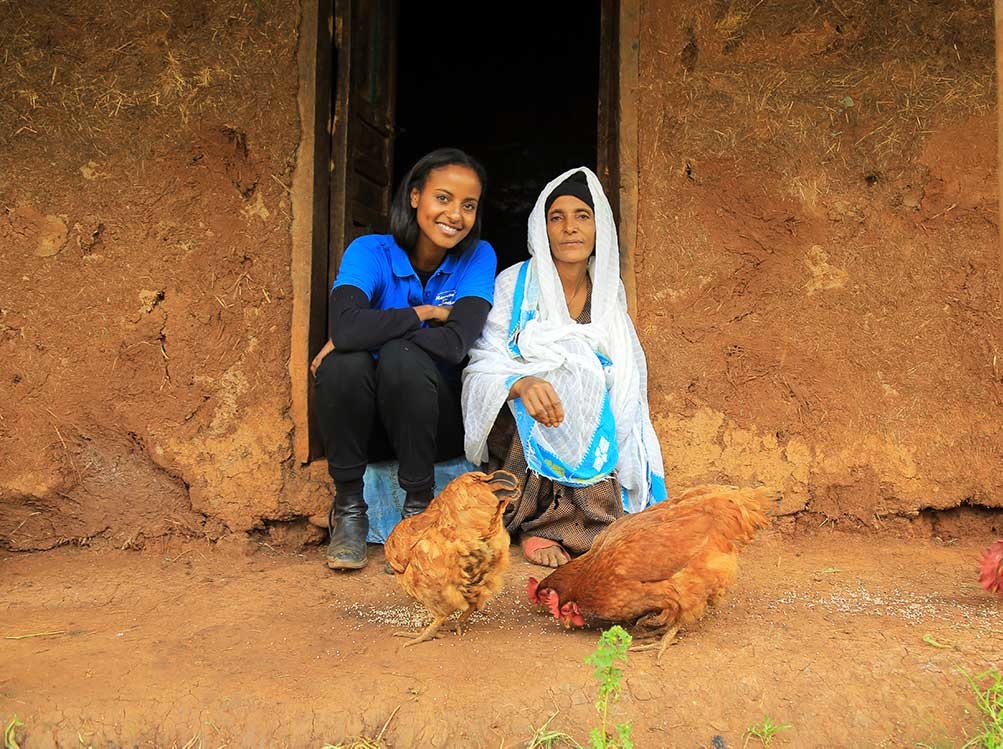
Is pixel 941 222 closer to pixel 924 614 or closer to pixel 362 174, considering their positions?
pixel 924 614

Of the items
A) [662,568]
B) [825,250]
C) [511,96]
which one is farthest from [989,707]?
[511,96]

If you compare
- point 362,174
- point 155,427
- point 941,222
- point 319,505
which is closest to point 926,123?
point 941,222

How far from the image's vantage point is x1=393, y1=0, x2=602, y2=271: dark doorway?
809 cm

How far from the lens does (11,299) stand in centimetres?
397

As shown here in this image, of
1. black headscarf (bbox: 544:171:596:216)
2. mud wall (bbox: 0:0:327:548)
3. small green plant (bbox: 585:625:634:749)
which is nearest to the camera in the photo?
small green plant (bbox: 585:625:634:749)

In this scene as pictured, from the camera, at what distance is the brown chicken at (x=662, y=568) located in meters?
2.71

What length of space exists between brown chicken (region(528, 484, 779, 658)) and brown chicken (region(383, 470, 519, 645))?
22 cm

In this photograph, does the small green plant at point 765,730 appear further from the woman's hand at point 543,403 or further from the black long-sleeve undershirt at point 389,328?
the black long-sleeve undershirt at point 389,328

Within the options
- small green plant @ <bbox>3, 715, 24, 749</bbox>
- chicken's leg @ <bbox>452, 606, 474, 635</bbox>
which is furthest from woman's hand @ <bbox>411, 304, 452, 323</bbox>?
small green plant @ <bbox>3, 715, 24, 749</bbox>

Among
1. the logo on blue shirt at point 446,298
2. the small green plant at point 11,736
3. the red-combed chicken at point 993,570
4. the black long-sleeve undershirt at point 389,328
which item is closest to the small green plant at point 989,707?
the red-combed chicken at point 993,570

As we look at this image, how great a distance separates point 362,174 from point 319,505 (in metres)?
1.53

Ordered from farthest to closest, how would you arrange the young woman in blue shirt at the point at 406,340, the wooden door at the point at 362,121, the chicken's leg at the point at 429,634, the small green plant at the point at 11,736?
the wooden door at the point at 362,121 → the young woman in blue shirt at the point at 406,340 → the chicken's leg at the point at 429,634 → the small green plant at the point at 11,736

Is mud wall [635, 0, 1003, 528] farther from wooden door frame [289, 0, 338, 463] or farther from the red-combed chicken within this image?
wooden door frame [289, 0, 338, 463]

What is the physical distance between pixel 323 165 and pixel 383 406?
128cm
